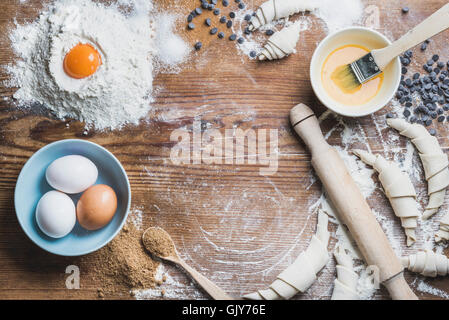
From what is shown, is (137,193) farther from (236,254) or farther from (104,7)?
(104,7)

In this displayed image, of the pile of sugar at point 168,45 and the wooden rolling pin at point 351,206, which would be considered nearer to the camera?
the wooden rolling pin at point 351,206

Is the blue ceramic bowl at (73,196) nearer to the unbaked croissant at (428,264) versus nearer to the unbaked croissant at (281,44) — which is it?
the unbaked croissant at (281,44)

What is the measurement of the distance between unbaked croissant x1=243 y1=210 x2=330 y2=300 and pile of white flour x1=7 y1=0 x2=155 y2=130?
2.44ft

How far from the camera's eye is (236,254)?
145cm

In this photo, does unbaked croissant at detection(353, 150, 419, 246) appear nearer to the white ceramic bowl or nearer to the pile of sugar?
the white ceramic bowl

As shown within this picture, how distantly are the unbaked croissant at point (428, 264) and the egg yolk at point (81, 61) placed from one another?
1263 mm

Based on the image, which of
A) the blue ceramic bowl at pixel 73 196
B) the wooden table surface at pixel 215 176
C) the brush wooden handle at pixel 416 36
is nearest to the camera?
the brush wooden handle at pixel 416 36

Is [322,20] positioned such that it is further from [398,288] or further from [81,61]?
[398,288]

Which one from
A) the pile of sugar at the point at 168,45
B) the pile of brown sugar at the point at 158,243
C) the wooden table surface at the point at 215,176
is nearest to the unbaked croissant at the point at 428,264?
the wooden table surface at the point at 215,176

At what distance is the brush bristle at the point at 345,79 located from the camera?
4.54 ft

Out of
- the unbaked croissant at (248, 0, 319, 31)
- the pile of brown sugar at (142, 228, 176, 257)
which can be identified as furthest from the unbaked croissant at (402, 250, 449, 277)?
the unbaked croissant at (248, 0, 319, 31)

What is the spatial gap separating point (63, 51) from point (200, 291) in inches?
37.6

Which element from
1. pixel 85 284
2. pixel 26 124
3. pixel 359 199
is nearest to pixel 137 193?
pixel 85 284

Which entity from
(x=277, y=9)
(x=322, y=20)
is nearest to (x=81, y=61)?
(x=277, y=9)
